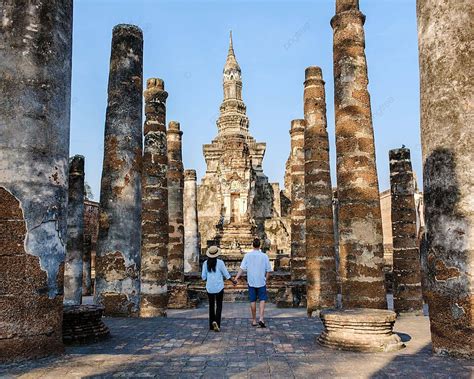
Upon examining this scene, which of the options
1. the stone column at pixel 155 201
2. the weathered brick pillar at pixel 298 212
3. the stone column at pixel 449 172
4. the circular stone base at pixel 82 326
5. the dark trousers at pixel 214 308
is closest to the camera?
the stone column at pixel 449 172

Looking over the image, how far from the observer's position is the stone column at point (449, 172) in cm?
530

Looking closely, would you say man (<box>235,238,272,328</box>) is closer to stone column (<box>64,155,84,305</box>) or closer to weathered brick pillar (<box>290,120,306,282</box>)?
stone column (<box>64,155,84,305</box>)

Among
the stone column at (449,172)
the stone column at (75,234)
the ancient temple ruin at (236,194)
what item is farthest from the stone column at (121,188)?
the ancient temple ruin at (236,194)

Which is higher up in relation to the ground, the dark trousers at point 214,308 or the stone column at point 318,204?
the stone column at point 318,204

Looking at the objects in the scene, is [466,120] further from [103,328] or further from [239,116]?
[239,116]

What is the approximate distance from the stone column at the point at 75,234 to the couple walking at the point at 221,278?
614 cm

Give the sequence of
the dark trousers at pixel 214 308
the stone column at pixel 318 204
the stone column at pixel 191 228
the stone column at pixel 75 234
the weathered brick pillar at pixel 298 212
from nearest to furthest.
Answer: the dark trousers at pixel 214 308 < the stone column at pixel 318 204 < the stone column at pixel 75 234 < the weathered brick pillar at pixel 298 212 < the stone column at pixel 191 228

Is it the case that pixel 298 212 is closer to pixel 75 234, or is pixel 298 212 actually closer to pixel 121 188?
A: pixel 75 234

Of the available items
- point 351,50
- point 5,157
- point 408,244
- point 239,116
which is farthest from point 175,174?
point 239,116

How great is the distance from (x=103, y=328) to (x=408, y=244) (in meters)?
8.22

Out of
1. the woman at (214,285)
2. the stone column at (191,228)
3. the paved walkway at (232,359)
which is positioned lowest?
the paved walkway at (232,359)

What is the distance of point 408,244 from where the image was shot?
1216 centimetres

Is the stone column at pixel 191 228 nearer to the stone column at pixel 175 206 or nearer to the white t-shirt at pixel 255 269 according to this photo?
the stone column at pixel 175 206

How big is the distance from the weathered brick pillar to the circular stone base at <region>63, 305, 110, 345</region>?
1089 centimetres
